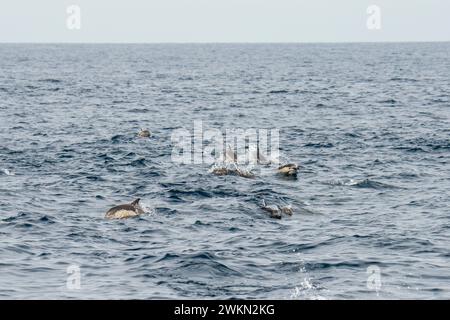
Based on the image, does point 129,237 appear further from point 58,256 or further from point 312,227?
point 312,227

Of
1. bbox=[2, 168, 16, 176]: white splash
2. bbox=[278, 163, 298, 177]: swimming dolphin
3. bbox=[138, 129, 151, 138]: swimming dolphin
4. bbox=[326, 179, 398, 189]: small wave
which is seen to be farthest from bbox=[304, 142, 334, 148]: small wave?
bbox=[2, 168, 16, 176]: white splash

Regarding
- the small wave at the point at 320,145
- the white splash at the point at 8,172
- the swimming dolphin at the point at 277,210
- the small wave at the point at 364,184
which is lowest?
the small wave at the point at 320,145

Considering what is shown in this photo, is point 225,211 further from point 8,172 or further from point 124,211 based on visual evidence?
point 8,172

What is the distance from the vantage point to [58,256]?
22.4 metres

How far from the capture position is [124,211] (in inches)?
1079

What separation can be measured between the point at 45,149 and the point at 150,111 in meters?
25.4

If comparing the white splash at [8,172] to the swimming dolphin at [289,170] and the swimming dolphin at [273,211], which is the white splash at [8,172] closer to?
the swimming dolphin at [289,170]

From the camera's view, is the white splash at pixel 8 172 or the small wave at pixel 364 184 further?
the white splash at pixel 8 172

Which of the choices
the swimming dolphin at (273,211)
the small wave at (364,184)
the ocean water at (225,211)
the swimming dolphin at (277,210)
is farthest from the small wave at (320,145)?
the swimming dolphin at (273,211)

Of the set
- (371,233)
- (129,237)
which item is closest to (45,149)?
(129,237)

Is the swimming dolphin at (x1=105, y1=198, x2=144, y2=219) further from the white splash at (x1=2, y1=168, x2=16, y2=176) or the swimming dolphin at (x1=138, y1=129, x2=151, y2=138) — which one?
the swimming dolphin at (x1=138, y1=129, x2=151, y2=138)

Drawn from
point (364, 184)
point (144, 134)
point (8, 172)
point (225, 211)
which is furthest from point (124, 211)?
point (144, 134)

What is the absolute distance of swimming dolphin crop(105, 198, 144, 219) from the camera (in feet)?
89.2

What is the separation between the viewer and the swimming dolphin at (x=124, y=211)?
27188mm
